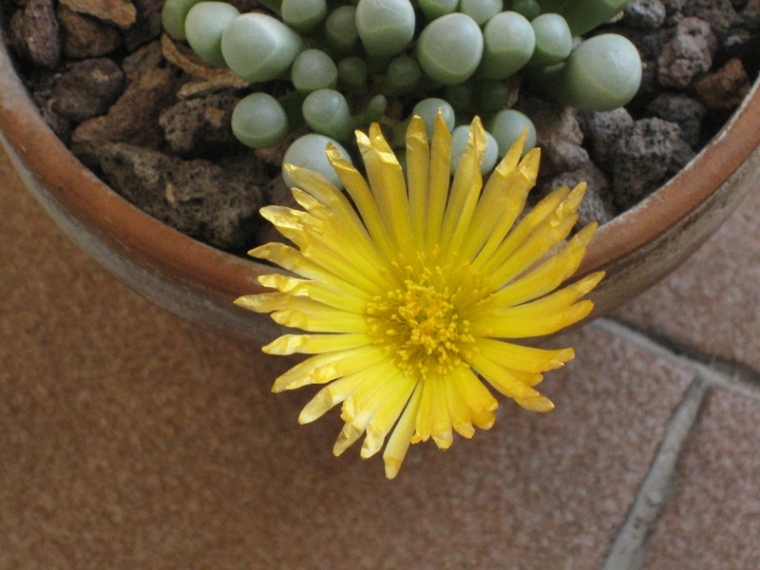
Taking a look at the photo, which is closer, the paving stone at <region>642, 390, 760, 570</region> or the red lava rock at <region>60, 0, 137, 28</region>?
the red lava rock at <region>60, 0, 137, 28</region>

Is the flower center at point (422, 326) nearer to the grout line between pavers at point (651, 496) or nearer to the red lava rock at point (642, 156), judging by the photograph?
the red lava rock at point (642, 156)

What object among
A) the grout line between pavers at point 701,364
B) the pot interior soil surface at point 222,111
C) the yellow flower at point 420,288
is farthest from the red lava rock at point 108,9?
the grout line between pavers at point 701,364

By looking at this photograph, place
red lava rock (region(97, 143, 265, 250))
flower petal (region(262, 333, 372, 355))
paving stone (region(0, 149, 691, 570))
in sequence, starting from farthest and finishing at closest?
1. paving stone (region(0, 149, 691, 570))
2. red lava rock (region(97, 143, 265, 250))
3. flower petal (region(262, 333, 372, 355))

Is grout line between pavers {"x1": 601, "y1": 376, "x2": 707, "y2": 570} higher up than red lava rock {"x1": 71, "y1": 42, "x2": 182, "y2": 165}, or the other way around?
red lava rock {"x1": 71, "y1": 42, "x2": 182, "y2": 165}

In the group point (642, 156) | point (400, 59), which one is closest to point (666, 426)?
point (642, 156)

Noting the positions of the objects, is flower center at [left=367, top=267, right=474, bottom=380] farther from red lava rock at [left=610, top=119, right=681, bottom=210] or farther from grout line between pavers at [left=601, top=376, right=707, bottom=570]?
grout line between pavers at [left=601, top=376, right=707, bottom=570]

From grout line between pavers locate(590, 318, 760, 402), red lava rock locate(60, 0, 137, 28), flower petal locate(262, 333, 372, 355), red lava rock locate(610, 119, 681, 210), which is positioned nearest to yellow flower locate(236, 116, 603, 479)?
flower petal locate(262, 333, 372, 355)
